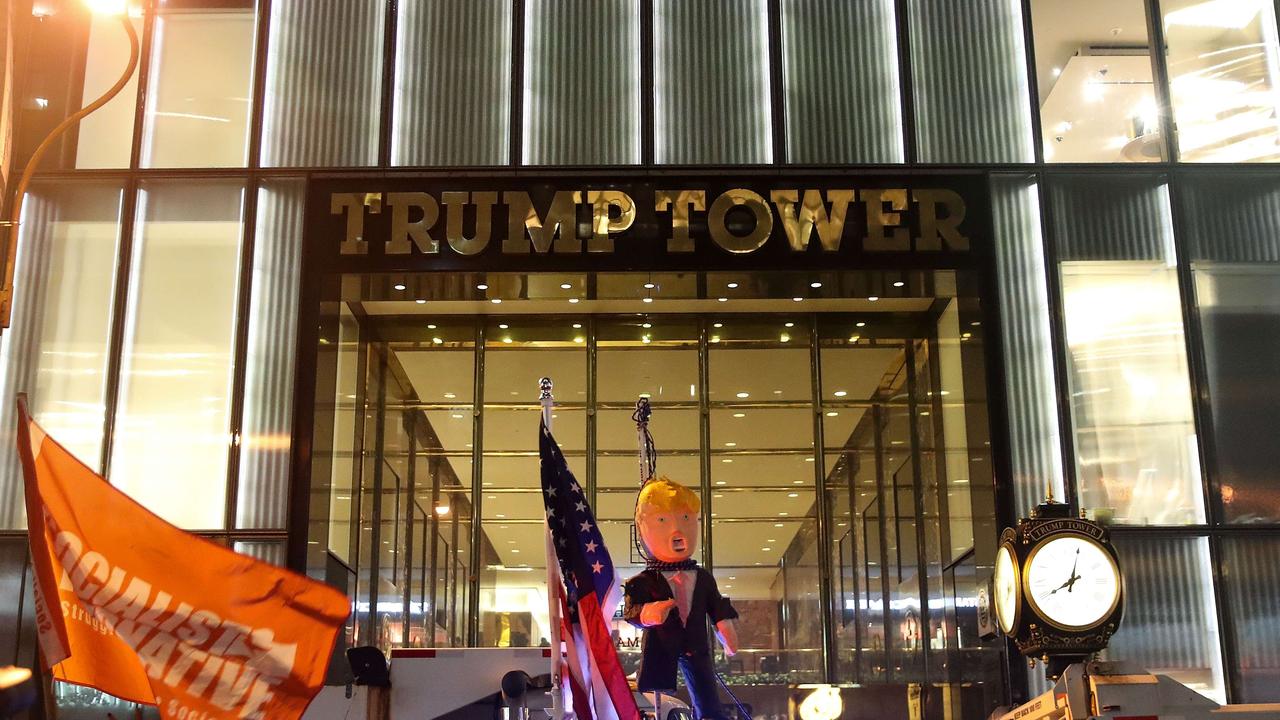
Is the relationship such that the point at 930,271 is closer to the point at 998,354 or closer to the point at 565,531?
the point at 998,354

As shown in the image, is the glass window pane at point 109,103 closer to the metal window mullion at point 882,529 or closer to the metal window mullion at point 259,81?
the metal window mullion at point 259,81

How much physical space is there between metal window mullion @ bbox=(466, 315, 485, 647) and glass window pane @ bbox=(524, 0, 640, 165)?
3.16m

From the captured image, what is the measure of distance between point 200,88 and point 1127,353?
33.4ft

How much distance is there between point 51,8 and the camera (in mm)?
14266

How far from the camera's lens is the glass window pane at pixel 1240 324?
13242 millimetres

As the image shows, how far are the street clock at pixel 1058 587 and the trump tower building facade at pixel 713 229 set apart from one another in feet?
24.5

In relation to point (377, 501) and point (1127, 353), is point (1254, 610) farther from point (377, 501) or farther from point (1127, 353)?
point (377, 501)

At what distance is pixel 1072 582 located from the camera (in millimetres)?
5789

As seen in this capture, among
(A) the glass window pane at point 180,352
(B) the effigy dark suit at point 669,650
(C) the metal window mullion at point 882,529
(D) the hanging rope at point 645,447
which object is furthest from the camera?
(C) the metal window mullion at point 882,529

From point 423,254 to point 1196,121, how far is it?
27.4 ft

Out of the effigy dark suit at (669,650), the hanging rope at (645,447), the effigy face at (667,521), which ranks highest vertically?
the hanging rope at (645,447)

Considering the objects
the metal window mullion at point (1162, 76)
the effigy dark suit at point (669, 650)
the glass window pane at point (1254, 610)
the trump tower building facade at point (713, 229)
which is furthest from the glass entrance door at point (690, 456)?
the effigy dark suit at point (669, 650)

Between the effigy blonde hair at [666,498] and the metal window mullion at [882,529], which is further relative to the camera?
the metal window mullion at [882,529]

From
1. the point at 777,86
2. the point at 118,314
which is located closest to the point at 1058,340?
the point at 777,86
